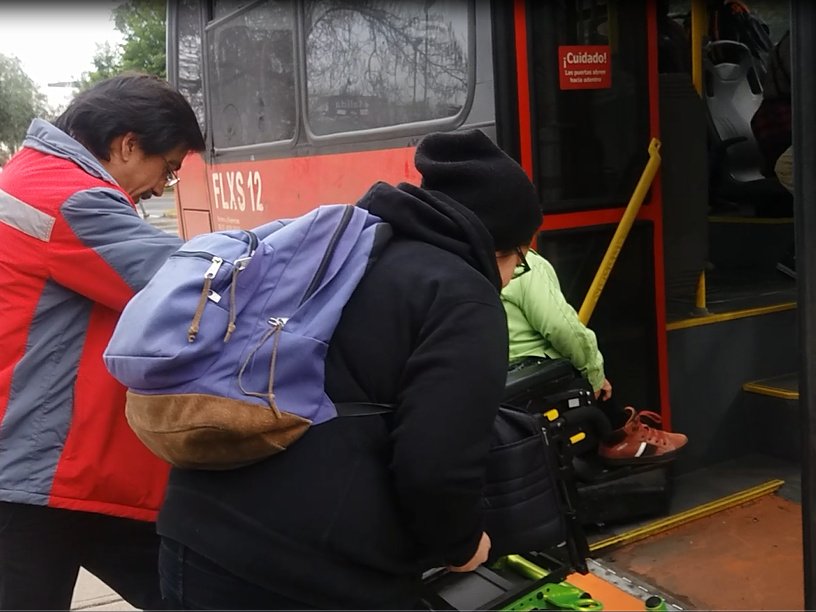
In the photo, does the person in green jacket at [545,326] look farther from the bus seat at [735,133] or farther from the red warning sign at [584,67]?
the bus seat at [735,133]

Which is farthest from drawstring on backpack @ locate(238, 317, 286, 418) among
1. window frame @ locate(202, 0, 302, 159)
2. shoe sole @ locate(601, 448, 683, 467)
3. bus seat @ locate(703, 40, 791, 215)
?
bus seat @ locate(703, 40, 791, 215)

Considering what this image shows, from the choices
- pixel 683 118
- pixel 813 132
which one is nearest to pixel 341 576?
pixel 813 132

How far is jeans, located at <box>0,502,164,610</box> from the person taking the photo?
171 cm

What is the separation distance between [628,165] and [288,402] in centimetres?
192

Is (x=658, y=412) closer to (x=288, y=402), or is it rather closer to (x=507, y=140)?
(x=507, y=140)

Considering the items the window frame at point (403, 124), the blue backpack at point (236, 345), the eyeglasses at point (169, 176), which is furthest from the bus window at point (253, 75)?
the blue backpack at point (236, 345)

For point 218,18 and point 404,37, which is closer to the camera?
point 404,37

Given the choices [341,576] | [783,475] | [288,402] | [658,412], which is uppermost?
[288,402]

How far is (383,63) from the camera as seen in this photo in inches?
126

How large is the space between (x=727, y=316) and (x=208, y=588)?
2.57 metres

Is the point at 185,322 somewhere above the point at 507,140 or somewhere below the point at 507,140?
below

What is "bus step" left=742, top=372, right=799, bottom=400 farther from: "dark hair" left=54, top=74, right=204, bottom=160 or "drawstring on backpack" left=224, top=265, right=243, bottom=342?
"drawstring on backpack" left=224, top=265, right=243, bottom=342

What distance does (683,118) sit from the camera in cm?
318

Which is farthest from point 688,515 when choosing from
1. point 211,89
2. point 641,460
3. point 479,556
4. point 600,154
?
point 211,89
